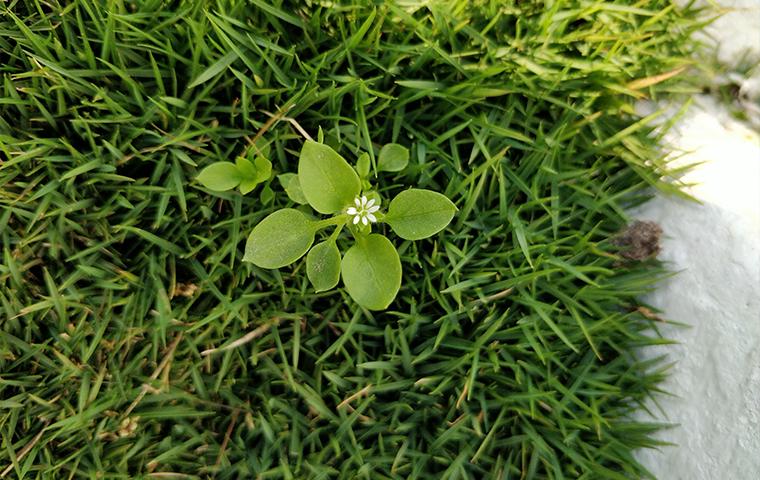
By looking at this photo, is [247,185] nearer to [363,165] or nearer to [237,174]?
[237,174]

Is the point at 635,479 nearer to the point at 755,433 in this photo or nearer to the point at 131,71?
the point at 755,433

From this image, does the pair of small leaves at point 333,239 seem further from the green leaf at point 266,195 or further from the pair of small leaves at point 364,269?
the green leaf at point 266,195

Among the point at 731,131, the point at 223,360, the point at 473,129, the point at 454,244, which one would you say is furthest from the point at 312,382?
the point at 731,131

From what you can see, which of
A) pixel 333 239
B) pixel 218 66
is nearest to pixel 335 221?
pixel 333 239

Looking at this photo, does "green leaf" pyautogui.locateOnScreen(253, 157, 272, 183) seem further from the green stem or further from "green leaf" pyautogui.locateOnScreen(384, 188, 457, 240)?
"green leaf" pyautogui.locateOnScreen(384, 188, 457, 240)

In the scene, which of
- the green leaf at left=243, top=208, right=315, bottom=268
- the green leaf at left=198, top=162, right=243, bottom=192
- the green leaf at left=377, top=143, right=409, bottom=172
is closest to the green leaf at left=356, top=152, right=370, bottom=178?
the green leaf at left=377, top=143, right=409, bottom=172
